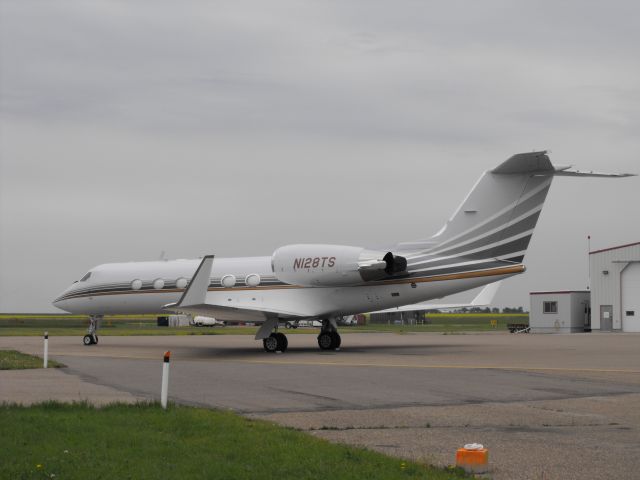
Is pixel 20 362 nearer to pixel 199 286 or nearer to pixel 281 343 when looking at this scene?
pixel 199 286

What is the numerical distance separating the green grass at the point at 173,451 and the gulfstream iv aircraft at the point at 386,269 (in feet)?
46.5

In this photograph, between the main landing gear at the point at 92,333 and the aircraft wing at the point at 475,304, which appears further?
the main landing gear at the point at 92,333

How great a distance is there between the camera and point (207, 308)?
81.0 ft

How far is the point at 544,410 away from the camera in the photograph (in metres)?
12.0

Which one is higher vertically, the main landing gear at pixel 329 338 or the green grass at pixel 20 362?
the main landing gear at pixel 329 338

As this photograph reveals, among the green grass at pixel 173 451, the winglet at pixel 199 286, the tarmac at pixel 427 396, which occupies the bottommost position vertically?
the tarmac at pixel 427 396

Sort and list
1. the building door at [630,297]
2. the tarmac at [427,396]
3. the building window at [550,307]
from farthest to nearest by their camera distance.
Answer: the building window at [550,307] < the building door at [630,297] < the tarmac at [427,396]

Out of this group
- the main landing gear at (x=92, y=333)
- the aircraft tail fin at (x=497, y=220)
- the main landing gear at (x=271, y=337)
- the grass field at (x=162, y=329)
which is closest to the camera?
the aircraft tail fin at (x=497, y=220)

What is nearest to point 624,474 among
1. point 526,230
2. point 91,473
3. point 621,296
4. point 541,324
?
point 91,473

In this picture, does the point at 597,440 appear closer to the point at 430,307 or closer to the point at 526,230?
the point at 526,230

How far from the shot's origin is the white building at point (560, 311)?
5322cm

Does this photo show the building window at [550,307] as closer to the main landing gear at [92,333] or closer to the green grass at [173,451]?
the main landing gear at [92,333]

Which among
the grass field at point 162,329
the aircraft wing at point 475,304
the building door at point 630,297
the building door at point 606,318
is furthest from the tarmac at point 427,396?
the grass field at point 162,329

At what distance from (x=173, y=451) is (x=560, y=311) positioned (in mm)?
49149
